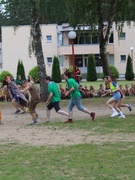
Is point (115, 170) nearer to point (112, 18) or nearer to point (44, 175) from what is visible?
point (44, 175)

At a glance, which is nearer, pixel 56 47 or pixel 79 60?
pixel 56 47

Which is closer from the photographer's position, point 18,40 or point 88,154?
point 88,154

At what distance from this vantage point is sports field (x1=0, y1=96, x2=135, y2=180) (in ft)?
25.9

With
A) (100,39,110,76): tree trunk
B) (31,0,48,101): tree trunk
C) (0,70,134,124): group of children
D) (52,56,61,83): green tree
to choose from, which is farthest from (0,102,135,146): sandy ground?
(52,56,61,83): green tree

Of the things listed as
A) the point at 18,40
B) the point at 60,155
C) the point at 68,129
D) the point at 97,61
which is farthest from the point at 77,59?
the point at 60,155

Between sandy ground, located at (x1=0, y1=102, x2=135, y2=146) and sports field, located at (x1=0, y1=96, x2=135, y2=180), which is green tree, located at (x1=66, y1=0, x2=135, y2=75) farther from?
sandy ground, located at (x1=0, y1=102, x2=135, y2=146)

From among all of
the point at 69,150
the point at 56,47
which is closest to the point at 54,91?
the point at 69,150

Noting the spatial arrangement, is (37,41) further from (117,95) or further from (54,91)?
(54,91)

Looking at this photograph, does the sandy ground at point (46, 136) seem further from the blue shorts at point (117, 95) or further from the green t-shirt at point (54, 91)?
the blue shorts at point (117, 95)

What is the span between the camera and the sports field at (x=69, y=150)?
25.9 feet

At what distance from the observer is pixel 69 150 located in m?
10.1

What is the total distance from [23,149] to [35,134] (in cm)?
235

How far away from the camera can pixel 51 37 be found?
61.5 metres

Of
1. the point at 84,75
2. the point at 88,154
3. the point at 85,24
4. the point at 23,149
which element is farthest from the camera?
the point at 84,75
